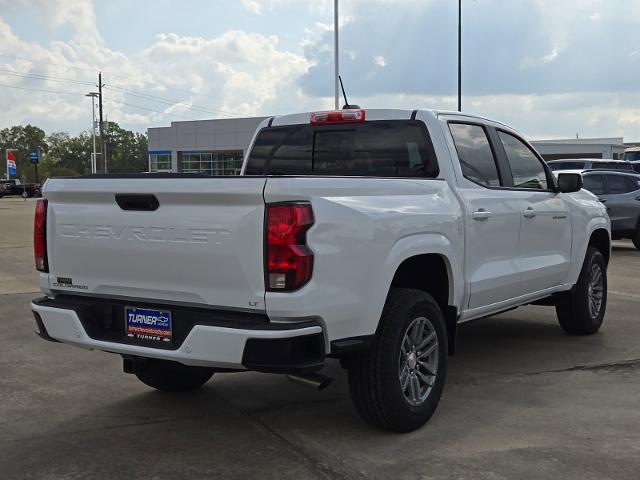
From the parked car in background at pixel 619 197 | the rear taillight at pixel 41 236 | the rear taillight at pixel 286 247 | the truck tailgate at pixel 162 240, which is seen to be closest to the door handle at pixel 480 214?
the rear taillight at pixel 286 247

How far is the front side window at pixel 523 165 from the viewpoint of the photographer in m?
6.07

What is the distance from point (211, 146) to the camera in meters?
72.3

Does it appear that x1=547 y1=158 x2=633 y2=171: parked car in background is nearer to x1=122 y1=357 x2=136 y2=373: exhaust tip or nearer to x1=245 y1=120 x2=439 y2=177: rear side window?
x1=245 y1=120 x2=439 y2=177: rear side window

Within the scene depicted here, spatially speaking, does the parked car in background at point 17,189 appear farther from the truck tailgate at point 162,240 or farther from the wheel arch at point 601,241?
the truck tailgate at point 162,240

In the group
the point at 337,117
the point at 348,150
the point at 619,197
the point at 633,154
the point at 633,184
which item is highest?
the point at 633,154

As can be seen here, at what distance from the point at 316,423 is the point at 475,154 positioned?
229 cm

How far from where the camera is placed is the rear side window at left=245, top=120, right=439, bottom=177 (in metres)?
5.31

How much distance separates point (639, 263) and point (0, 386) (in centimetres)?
1133

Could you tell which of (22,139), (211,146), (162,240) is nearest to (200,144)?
(211,146)

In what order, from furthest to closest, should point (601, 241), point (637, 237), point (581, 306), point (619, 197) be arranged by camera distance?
point (637, 237), point (619, 197), point (601, 241), point (581, 306)

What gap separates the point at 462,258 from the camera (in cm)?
499

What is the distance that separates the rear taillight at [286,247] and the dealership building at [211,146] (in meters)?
65.5

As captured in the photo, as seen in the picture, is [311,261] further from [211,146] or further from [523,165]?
[211,146]

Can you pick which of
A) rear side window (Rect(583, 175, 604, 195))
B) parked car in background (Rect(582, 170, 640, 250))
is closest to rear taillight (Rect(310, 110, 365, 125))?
parked car in background (Rect(582, 170, 640, 250))
